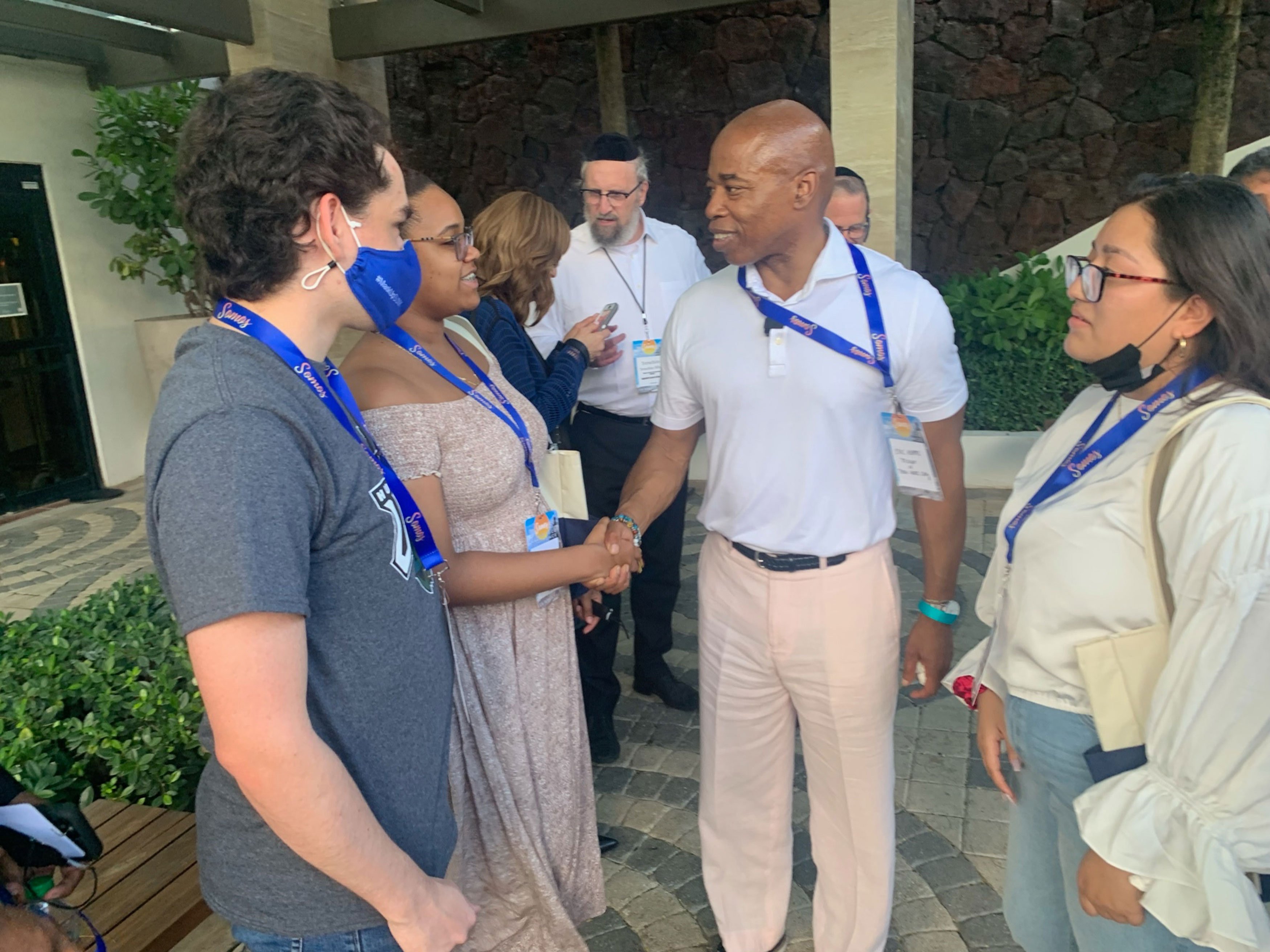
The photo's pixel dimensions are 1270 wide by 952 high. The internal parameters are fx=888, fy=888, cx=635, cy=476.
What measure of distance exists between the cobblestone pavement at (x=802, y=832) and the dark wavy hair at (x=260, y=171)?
2.09 meters

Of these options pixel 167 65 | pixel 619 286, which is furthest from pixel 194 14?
pixel 619 286

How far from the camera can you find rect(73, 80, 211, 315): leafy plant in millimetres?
6871

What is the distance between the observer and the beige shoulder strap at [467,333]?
2.15 metres

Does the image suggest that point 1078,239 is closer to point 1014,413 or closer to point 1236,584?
point 1014,413

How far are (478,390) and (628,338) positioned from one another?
5.94 feet

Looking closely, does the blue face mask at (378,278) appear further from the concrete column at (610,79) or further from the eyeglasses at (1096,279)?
the concrete column at (610,79)

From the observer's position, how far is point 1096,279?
1.57 metres

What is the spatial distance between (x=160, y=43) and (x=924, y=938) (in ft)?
28.8

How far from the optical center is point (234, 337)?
45.1 inches

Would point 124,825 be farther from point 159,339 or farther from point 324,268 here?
point 159,339

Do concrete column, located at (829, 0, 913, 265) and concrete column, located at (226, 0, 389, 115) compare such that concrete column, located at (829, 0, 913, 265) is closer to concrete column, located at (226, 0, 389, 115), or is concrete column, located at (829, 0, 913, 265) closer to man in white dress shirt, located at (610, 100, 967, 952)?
concrete column, located at (226, 0, 389, 115)

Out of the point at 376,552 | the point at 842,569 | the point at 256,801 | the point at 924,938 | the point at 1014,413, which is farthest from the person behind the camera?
the point at 1014,413

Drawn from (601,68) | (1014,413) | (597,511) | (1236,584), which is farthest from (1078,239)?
(1236,584)

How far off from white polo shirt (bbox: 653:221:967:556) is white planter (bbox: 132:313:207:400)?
6.81 m
